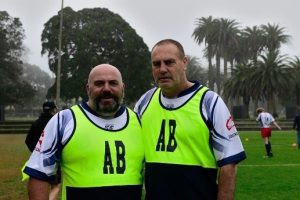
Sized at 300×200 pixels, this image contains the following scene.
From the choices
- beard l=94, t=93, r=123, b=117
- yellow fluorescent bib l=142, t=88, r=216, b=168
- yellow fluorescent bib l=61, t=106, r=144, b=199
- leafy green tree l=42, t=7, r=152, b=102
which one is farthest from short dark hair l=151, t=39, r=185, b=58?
leafy green tree l=42, t=7, r=152, b=102

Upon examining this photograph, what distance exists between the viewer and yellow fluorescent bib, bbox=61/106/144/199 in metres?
3.79

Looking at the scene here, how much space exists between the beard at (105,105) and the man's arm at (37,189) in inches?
26.2

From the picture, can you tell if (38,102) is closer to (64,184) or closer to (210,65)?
(210,65)

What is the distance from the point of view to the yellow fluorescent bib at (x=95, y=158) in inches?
149

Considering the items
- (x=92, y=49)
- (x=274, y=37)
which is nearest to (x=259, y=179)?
(x=92, y=49)

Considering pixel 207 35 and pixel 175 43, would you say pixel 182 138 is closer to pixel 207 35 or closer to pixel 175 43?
pixel 175 43

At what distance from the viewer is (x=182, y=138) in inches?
155

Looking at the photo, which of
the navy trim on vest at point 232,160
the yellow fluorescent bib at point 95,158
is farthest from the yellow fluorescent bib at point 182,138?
the yellow fluorescent bib at point 95,158

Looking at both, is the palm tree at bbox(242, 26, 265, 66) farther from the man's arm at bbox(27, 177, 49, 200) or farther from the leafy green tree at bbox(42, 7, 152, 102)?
the man's arm at bbox(27, 177, 49, 200)

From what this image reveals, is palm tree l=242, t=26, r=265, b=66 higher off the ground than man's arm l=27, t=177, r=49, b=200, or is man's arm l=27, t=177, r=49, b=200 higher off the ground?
palm tree l=242, t=26, r=265, b=66

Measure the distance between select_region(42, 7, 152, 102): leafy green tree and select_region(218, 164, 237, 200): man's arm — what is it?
57.0 metres

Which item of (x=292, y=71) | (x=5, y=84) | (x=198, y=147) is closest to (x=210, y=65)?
(x=292, y=71)

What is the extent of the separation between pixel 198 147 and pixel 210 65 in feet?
321

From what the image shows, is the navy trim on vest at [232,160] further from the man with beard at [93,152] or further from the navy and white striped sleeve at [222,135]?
the man with beard at [93,152]
